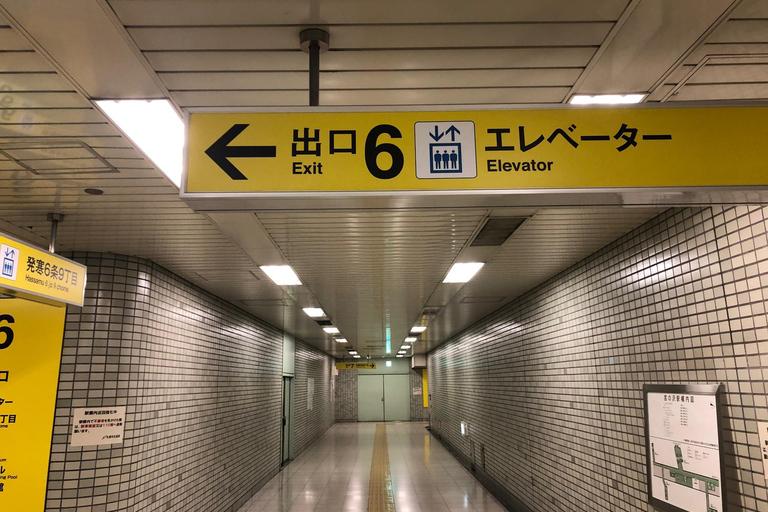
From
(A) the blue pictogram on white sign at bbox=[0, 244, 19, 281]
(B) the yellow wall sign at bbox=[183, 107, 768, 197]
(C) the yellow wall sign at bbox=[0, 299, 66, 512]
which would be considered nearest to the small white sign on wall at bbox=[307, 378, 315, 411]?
(C) the yellow wall sign at bbox=[0, 299, 66, 512]

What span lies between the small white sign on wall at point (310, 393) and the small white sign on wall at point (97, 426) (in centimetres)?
1139

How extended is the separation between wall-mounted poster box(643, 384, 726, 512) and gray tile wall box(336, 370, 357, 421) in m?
21.7

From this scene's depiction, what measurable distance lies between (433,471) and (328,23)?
10.3 metres

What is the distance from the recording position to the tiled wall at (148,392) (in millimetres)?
4188

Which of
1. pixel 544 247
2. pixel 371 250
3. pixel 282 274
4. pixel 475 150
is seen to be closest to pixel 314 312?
pixel 282 274

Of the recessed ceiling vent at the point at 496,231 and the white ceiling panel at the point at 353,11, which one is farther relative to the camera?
the recessed ceiling vent at the point at 496,231

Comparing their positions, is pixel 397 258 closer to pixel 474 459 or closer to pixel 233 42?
pixel 233 42

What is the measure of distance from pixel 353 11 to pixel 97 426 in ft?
13.4

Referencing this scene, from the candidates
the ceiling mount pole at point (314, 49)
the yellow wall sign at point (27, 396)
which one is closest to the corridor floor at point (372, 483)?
the yellow wall sign at point (27, 396)

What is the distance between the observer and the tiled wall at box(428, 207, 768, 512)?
274cm

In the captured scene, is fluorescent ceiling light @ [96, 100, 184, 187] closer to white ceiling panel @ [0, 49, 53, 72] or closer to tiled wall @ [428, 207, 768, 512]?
white ceiling panel @ [0, 49, 53, 72]

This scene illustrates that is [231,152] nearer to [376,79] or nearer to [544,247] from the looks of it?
[376,79]

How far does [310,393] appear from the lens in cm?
1579

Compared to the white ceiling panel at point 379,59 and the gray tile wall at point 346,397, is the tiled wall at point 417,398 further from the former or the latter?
the white ceiling panel at point 379,59
